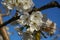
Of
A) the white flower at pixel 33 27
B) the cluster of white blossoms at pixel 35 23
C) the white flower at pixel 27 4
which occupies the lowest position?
the white flower at pixel 33 27

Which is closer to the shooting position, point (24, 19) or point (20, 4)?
point (24, 19)

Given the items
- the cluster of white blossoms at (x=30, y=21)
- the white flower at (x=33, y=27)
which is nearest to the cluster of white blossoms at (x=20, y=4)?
the cluster of white blossoms at (x=30, y=21)

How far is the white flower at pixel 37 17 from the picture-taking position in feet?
4.26

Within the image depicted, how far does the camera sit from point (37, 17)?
4.35 ft

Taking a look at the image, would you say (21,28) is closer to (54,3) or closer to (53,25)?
(53,25)

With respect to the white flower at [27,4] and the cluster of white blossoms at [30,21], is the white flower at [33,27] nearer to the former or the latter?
the cluster of white blossoms at [30,21]

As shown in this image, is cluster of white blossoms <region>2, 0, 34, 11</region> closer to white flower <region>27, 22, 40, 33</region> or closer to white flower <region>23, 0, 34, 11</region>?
white flower <region>23, 0, 34, 11</region>

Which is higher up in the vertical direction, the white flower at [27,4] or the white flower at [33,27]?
the white flower at [27,4]

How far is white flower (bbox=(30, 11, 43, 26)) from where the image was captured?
1.30m

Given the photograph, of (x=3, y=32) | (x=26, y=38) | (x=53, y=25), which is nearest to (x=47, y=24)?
(x=53, y=25)

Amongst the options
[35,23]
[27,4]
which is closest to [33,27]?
[35,23]

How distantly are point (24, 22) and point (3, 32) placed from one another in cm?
186

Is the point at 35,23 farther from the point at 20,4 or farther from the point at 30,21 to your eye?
the point at 20,4

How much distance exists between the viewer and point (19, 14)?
135cm
